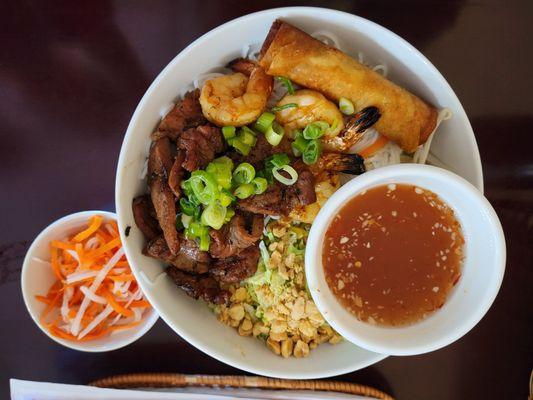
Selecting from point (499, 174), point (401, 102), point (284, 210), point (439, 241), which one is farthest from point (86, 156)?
point (499, 174)

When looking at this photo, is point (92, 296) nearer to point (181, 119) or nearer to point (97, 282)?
point (97, 282)

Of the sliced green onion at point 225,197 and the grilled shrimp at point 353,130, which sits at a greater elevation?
the grilled shrimp at point 353,130

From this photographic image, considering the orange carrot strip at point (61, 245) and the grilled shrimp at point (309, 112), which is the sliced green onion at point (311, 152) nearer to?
the grilled shrimp at point (309, 112)

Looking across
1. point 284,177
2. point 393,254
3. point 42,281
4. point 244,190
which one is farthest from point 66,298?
point 393,254

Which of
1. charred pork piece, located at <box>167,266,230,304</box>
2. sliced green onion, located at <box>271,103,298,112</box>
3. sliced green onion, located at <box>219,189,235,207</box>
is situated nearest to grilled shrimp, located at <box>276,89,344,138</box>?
sliced green onion, located at <box>271,103,298,112</box>

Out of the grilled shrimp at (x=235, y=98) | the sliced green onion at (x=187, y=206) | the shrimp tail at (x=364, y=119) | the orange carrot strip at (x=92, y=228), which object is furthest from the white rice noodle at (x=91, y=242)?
the shrimp tail at (x=364, y=119)

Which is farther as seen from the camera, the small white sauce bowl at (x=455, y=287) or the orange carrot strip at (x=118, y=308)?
the orange carrot strip at (x=118, y=308)

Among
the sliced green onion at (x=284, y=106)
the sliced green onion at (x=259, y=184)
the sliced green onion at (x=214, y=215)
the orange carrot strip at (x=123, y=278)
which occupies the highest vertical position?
the sliced green onion at (x=284, y=106)
